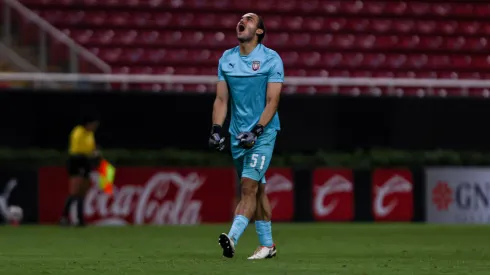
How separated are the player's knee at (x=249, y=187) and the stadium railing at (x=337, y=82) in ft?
34.0

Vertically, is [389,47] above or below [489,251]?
above

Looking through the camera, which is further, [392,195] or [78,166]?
[392,195]

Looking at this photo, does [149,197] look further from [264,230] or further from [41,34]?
[264,230]

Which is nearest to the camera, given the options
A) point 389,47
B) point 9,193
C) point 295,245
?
point 295,245

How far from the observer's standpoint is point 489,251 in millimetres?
12039

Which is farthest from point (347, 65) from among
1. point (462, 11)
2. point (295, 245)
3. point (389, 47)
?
point (295, 245)

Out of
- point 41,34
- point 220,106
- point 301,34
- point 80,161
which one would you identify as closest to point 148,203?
point 80,161

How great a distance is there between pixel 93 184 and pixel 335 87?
5170mm

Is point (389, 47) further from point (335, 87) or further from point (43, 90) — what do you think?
point (43, 90)

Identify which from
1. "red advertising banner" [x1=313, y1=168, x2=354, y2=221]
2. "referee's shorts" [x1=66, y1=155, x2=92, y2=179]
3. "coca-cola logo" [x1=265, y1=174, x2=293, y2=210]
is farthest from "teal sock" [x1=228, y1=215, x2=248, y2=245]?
"red advertising banner" [x1=313, y1=168, x2=354, y2=221]

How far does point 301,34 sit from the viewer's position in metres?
23.5

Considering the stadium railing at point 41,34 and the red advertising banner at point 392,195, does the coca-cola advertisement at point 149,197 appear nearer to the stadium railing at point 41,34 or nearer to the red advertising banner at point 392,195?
the stadium railing at point 41,34

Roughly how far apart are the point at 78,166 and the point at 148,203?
1456 millimetres

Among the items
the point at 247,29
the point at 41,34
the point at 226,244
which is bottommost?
the point at 226,244
